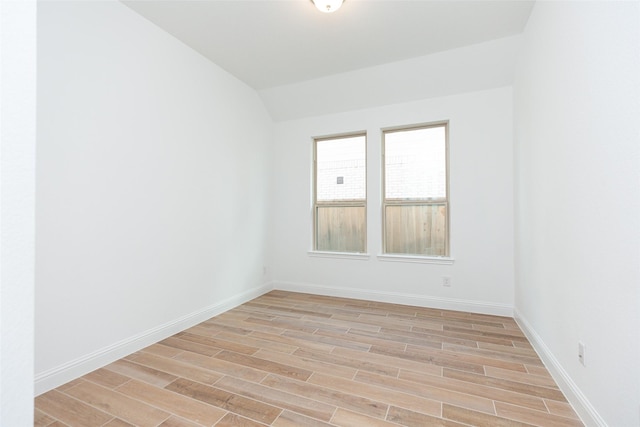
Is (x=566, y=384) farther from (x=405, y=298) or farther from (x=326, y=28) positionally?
(x=326, y=28)

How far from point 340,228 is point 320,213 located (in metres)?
0.40

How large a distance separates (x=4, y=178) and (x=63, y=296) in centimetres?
188

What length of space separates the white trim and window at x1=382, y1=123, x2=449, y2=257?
137 cm

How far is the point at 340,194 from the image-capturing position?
14.4 ft

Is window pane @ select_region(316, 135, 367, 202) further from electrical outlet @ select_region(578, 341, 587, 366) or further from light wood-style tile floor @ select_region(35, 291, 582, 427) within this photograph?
electrical outlet @ select_region(578, 341, 587, 366)

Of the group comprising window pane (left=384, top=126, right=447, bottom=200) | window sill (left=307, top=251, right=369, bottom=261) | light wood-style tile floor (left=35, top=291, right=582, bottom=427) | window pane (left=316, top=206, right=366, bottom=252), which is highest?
window pane (left=384, top=126, right=447, bottom=200)

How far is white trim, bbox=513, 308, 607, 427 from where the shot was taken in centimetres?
155

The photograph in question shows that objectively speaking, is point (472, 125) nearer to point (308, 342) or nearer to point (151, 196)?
point (308, 342)

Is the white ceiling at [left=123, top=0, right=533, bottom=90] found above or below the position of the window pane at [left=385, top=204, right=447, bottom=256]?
above

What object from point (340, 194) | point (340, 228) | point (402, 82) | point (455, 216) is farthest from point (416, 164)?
point (340, 228)

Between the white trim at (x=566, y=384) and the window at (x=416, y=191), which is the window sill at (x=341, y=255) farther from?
the white trim at (x=566, y=384)

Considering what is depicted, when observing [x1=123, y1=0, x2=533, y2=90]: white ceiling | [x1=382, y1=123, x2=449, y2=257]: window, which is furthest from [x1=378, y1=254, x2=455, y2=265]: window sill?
[x1=123, y1=0, x2=533, y2=90]: white ceiling

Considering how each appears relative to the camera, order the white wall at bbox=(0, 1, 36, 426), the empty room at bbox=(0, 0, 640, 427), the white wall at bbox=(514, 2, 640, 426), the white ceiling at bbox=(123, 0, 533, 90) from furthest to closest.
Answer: the white ceiling at bbox=(123, 0, 533, 90)
the empty room at bbox=(0, 0, 640, 427)
the white wall at bbox=(514, 2, 640, 426)
the white wall at bbox=(0, 1, 36, 426)

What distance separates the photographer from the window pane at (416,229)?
12.4 ft
